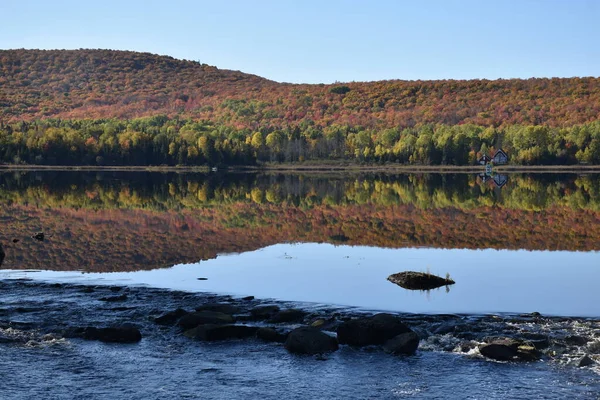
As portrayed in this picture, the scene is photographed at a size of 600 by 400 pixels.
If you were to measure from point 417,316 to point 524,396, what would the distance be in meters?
6.66

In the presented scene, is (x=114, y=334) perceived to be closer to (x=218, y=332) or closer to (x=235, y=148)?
(x=218, y=332)

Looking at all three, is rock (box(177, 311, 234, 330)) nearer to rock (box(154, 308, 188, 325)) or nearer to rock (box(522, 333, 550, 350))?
rock (box(154, 308, 188, 325))

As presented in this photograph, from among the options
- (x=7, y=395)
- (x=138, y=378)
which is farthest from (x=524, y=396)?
(x=7, y=395)

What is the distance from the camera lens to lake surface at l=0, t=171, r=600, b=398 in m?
17.4

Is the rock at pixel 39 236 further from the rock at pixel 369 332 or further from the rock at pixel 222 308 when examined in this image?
the rock at pixel 369 332

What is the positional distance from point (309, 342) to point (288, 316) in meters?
3.20

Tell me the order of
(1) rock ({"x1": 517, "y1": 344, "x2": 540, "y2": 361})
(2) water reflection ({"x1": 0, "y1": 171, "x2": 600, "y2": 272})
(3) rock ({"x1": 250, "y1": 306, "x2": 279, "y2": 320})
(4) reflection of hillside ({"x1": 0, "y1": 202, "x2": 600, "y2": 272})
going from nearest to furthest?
(1) rock ({"x1": 517, "y1": 344, "x2": 540, "y2": 361}) → (3) rock ({"x1": 250, "y1": 306, "x2": 279, "y2": 320}) → (4) reflection of hillside ({"x1": 0, "y1": 202, "x2": 600, "y2": 272}) → (2) water reflection ({"x1": 0, "y1": 171, "x2": 600, "y2": 272})

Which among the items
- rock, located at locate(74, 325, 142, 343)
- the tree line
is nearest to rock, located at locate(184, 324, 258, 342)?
rock, located at locate(74, 325, 142, 343)

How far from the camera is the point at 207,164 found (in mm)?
187625

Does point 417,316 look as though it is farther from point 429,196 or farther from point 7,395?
point 429,196

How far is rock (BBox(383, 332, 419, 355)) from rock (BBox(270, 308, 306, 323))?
3725 millimetres

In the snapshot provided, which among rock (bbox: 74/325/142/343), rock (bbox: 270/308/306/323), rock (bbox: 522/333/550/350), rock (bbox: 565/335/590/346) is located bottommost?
rock (bbox: 74/325/142/343)

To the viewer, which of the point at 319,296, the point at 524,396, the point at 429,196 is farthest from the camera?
the point at 429,196

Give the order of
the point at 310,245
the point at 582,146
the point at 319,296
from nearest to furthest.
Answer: the point at 319,296
the point at 310,245
the point at 582,146
